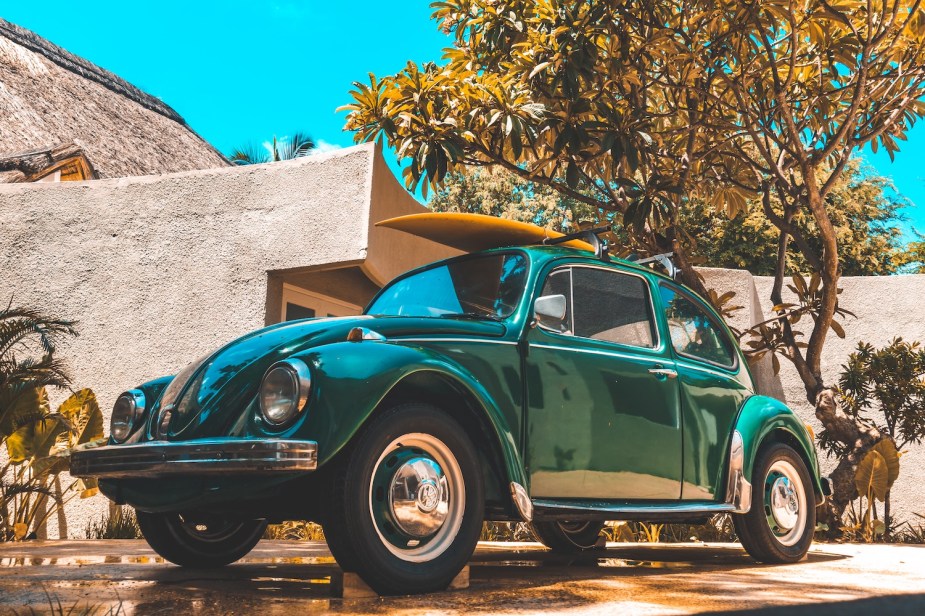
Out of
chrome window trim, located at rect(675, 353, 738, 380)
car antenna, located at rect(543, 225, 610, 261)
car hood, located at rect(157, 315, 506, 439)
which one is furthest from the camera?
chrome window trim, located at rect(675, 353, 738, 380)

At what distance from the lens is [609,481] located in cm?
455

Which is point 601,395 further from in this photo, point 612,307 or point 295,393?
point 295,393

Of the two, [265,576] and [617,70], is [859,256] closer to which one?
[617,70]

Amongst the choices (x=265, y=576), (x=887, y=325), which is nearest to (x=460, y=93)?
(x=265, y=576)

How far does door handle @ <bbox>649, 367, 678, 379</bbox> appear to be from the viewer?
4.99 m

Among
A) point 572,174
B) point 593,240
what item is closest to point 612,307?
point 593,240

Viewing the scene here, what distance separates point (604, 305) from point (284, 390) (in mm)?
2196

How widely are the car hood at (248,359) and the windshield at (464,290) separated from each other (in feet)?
1.29

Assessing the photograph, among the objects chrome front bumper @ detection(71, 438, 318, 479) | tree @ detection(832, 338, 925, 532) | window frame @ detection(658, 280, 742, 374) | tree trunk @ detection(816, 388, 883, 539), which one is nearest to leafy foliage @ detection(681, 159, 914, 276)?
tree @ detection(832, 338, 925, 532)

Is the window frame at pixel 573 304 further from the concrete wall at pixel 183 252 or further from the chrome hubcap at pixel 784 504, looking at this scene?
the concrete wall at pixel 183 252

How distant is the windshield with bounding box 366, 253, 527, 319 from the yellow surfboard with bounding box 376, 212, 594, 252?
0.65 ft

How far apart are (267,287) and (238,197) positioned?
104cm

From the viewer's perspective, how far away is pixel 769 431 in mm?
5578

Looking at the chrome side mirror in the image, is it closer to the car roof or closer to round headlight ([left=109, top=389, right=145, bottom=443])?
Result: the car roof
